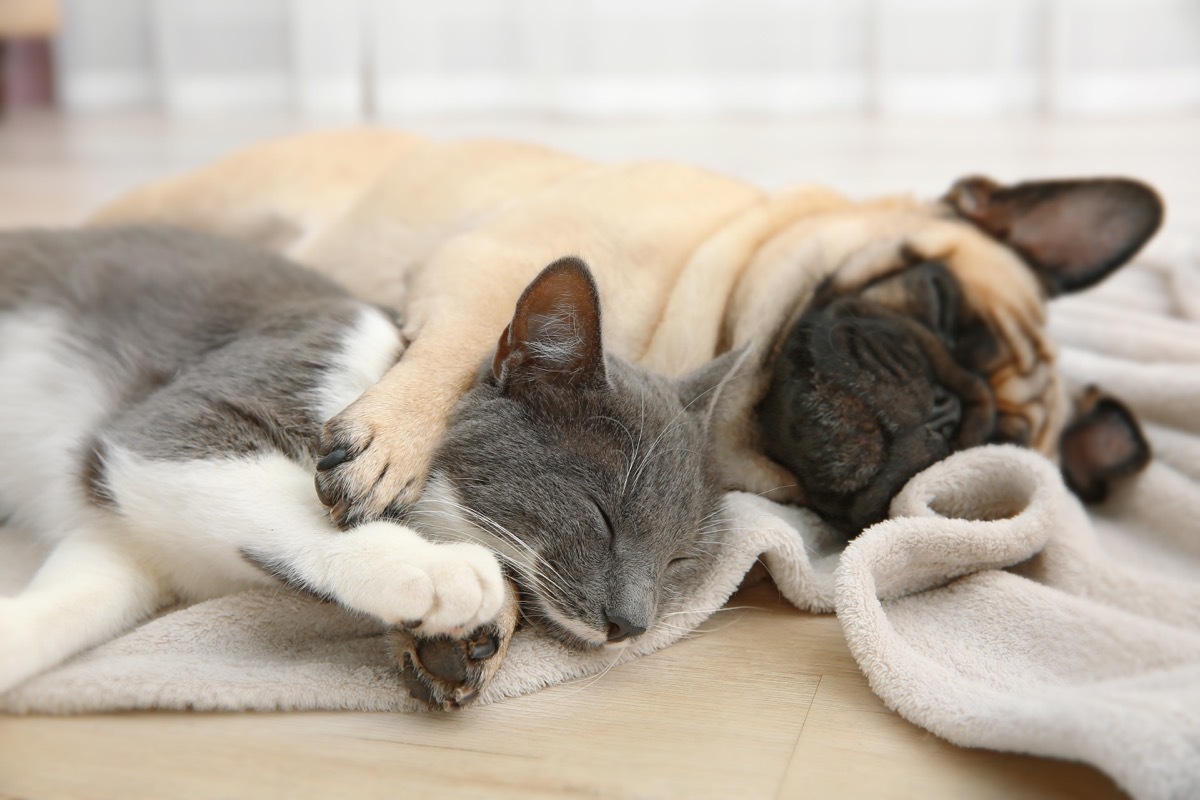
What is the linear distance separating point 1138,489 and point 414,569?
1.38 meters

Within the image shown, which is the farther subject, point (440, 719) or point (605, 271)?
point (605, 271)

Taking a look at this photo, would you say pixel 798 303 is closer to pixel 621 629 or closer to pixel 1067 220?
pixel 1067 220

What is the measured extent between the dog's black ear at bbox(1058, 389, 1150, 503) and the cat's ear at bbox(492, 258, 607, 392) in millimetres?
1081

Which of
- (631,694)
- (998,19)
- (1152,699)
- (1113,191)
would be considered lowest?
(631,694)

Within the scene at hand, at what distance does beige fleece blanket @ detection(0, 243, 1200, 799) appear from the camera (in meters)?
1.17

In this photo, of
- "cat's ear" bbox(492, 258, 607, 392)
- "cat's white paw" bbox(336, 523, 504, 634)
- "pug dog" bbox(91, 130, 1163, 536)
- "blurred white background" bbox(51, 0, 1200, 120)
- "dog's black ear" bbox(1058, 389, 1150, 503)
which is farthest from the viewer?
"blurred white background" bbox(51, 0, 1200, 120)

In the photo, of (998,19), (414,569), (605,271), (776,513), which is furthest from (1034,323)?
(998,19)

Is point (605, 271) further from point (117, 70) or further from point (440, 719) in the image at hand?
point (117, 70)

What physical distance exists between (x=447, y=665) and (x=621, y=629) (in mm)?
218

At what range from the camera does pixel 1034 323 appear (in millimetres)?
2012

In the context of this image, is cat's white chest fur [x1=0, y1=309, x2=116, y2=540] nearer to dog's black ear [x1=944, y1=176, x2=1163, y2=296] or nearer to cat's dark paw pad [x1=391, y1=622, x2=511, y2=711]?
cat's dark paw pad [x1=391, y1=622, x2=511, y2=711]

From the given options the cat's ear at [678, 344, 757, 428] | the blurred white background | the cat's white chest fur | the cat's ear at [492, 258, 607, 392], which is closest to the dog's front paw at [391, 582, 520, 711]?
the cat's ear at [492, 258, 607, 392]

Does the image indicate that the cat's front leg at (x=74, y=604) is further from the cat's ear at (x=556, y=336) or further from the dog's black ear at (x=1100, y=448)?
the dog's black ear at (x=1100, y=448)

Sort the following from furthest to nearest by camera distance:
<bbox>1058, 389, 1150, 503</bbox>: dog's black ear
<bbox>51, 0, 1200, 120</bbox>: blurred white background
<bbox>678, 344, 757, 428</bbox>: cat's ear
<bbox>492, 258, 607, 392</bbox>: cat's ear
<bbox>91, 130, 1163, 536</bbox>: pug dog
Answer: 1. <bbox>51, 0, 1200, 120</bbox>: blurred white background
2. <bbox>1058, 389, 1150, 503</bbox>: dog's black ear
3. <bbox>91, 130, 1163, 536</bbox>: pug dog
4. <bbox>678, 344, 757, 428</bbox>: cat's ear
5. <bbox>492, 258, 607, 392</bbox>: cat's ear
